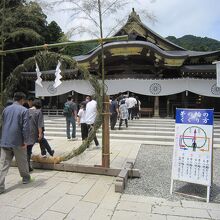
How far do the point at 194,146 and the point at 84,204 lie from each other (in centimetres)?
216

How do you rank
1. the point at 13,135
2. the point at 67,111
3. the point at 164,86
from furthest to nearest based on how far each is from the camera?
1. the point at 164,86
2. the point at 67,111
3. the point at 13,135

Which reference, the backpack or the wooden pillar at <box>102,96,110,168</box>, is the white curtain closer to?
the backpack

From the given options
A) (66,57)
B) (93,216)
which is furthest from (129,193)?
(66,57)

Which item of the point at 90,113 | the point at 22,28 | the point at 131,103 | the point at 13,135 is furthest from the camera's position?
the point at 22,28

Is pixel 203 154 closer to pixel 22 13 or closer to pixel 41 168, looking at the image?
pixel 41 168

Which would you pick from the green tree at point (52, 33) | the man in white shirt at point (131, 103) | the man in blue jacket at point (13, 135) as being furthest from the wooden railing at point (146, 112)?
the green tree at point (52, 33)

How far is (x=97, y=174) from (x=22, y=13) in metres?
13.0

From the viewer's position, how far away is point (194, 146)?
516 centimetres

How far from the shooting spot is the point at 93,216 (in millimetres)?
4137

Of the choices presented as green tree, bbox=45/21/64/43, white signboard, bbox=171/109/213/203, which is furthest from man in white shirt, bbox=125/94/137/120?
green tree, bbox=45/21/64/43

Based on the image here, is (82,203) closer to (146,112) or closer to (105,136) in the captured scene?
(105,136)

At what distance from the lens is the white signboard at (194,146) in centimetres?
503

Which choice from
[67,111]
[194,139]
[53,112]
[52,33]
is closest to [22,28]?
[53,112]

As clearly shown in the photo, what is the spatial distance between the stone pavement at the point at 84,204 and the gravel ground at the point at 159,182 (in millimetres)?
336
